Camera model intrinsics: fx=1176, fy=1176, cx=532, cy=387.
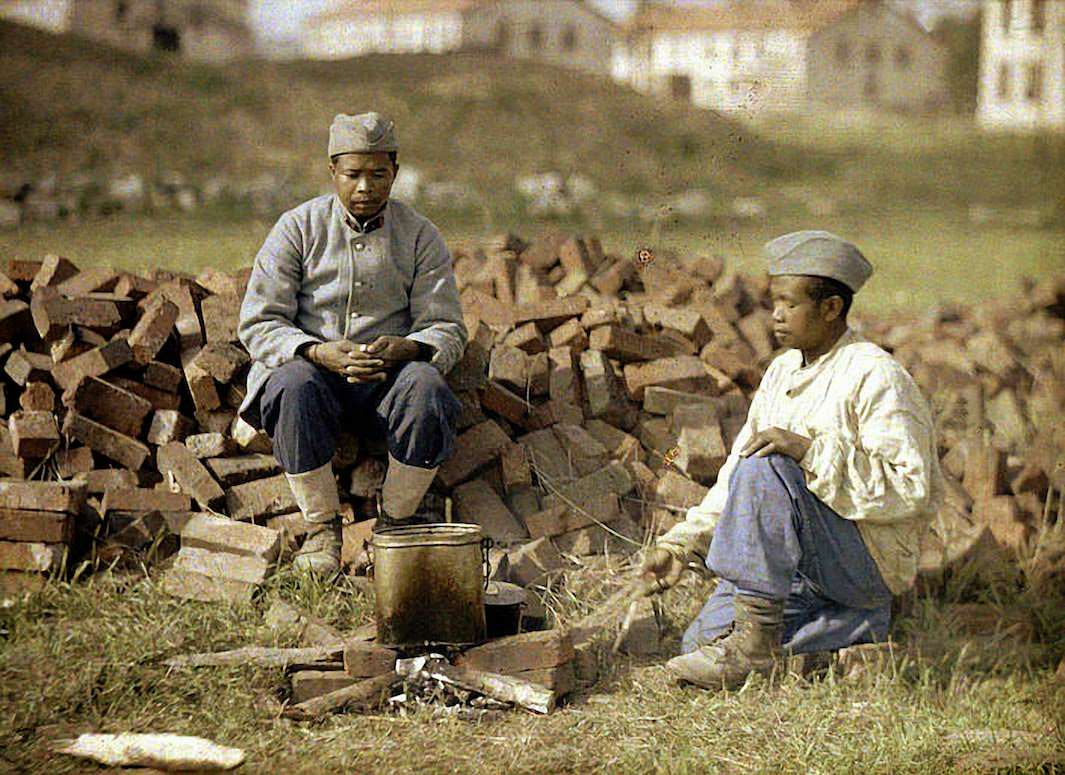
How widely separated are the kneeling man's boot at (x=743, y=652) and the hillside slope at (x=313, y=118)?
184 inches

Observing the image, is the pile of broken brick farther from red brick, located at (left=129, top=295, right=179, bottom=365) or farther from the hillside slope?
the hillside slope

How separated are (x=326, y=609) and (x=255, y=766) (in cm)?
85

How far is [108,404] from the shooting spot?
14.5ft

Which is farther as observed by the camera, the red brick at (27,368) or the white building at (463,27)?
the white building at (463,27)

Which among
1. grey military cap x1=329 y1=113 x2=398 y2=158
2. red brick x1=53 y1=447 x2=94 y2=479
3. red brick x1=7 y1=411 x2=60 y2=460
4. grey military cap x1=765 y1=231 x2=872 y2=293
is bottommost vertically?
red brick x1=53 y1=447 x2=94 y2=479

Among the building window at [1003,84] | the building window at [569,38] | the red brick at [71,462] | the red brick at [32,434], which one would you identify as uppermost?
the building window at [569,38]

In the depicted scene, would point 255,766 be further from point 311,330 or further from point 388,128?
point 388,128

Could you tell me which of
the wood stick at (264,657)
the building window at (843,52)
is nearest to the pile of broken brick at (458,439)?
the wood stick at (264,657)

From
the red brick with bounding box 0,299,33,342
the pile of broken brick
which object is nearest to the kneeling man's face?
the pile of broken brick

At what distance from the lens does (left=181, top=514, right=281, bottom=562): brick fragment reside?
4055mm

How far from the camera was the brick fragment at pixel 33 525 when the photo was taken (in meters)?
4.02

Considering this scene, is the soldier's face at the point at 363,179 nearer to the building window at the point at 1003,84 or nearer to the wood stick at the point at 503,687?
the wood stick at the point at 503,687

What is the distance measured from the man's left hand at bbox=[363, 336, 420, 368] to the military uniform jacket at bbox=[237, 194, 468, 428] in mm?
68

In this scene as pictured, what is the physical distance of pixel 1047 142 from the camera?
22.7ft
